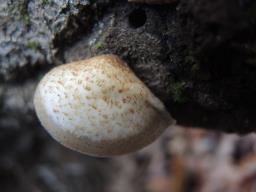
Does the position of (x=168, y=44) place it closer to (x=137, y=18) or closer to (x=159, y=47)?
(x=159, y=47)

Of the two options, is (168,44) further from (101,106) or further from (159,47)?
(101,106)

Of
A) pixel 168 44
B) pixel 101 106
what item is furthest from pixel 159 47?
pixel 101 106

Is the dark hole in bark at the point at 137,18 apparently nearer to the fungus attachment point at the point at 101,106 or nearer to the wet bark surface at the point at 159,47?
the wet bark surface at the point at 159,47

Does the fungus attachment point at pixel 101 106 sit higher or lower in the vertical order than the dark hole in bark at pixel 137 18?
lower

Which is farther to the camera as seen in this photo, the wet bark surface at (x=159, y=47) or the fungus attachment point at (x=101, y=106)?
the fungus attachment point at (x=101, y=106)

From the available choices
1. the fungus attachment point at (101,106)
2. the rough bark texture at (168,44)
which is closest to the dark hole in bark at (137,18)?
the rough bark texture at (168,44)

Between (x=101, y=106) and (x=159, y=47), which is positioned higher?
(x=159, y=47)
